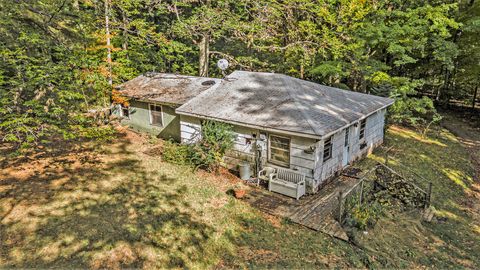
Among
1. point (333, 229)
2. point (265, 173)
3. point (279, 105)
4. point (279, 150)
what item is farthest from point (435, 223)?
point (279, 105)

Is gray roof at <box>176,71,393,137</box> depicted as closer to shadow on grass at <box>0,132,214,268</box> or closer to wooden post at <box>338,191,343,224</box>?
wooden post at <box>338,191,343,224</box>

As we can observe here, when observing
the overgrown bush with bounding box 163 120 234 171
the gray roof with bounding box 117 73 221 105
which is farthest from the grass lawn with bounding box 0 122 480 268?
the gray roof with bounding box 117 73 221 105

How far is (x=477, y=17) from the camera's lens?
74.9 ft

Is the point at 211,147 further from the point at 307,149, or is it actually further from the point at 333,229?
the point at 333,229

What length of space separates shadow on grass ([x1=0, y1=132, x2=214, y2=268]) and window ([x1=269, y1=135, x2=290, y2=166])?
3.89 meters

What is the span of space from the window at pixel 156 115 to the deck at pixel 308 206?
820 centimetres

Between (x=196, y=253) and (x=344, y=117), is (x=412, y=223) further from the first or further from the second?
(x=196, y=253)

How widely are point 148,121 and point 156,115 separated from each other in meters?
0.85

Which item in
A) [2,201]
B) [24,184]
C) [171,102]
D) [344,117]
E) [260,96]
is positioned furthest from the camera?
[171,102]

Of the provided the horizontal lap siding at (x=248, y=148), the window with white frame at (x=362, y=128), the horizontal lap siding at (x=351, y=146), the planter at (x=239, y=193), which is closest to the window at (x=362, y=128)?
the window with white frame at (x=362, y=128)

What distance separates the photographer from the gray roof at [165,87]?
683 inches

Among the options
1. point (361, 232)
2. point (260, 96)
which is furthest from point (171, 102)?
point (361, 232)

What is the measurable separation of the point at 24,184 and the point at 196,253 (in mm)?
7254

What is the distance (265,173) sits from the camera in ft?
43.0
